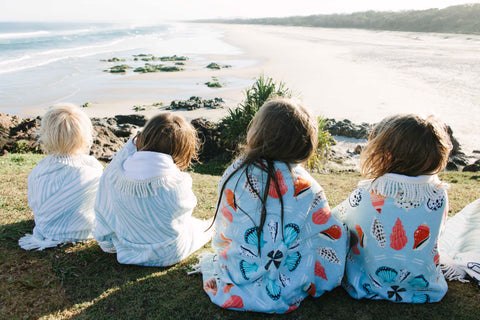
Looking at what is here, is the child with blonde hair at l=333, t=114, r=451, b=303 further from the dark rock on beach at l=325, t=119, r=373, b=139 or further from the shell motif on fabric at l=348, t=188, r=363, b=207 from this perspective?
the dark rock on beach at l=325, t=119, r=373, b=139

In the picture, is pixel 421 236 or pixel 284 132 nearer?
pixel 284 132

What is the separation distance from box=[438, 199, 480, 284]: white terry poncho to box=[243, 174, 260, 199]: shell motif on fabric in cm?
199

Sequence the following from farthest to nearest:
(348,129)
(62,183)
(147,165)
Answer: (348,129)
(62,183)
(147,165)

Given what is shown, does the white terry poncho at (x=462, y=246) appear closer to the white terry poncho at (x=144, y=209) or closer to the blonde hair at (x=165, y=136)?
the white terry poncho at (x=144, y=209)

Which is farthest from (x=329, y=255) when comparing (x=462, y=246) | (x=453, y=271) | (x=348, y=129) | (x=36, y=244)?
(x=348, y=129)

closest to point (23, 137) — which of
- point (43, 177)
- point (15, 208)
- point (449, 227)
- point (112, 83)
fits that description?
point (15, 208)

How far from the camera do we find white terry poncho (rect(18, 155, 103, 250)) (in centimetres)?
368

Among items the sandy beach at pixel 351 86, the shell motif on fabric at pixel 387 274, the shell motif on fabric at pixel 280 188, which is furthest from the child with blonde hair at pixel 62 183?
the sandy beach at pixel 351 86

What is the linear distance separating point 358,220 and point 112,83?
17.4 metres

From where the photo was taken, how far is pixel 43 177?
3.68 meters

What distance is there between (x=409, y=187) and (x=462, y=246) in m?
1.33

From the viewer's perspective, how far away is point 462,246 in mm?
3523

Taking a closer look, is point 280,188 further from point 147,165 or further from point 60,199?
point 60,199

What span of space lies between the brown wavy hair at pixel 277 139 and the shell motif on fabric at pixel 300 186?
130mm
